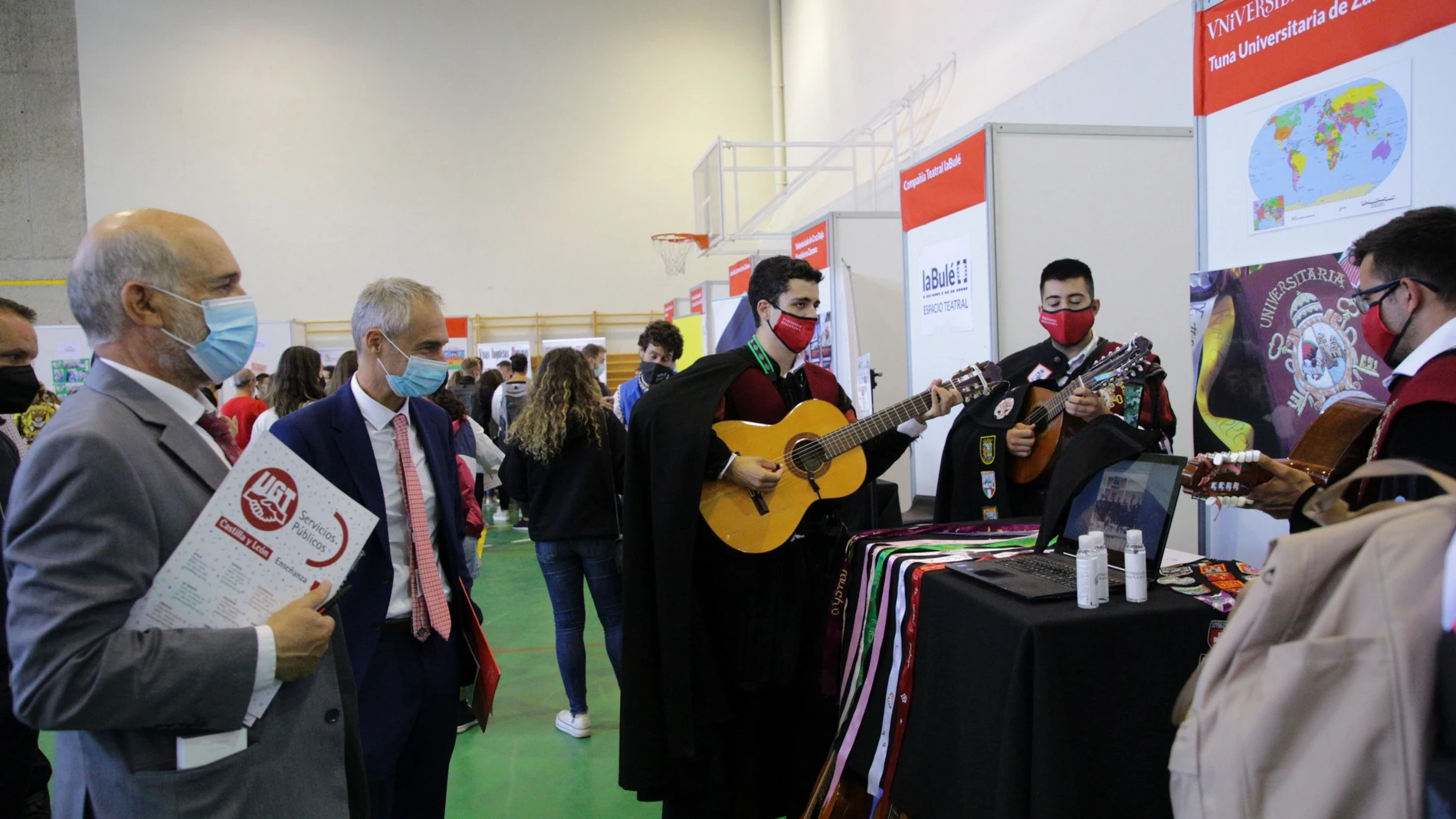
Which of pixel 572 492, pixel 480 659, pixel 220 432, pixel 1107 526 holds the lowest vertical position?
pixel 480 659

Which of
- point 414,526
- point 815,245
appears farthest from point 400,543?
point 815,245

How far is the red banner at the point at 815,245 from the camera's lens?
550 centimetres

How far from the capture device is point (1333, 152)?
1985 millimetres

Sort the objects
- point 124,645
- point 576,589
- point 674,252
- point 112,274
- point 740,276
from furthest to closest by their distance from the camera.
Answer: point 674,252, point 740,276, point 576,589, point 112,274, point 124,645

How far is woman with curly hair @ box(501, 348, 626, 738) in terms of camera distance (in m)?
3.51

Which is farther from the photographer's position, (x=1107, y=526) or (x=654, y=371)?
(x=654, y=371)

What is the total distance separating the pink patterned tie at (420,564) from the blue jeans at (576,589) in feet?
4.96

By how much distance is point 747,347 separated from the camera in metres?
2.64

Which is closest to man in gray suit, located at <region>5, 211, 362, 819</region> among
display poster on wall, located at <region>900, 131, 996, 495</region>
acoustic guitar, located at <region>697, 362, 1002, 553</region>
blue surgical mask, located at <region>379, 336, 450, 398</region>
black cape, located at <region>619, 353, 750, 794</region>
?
blue surgical mask, located at <region>379, 336, 450, 398</region>

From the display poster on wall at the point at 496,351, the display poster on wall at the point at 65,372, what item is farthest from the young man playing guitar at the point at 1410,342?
the display poster on wall at the point at 65,372

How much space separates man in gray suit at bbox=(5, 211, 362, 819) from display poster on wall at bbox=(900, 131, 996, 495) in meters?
2.89

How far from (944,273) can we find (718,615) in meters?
2.18

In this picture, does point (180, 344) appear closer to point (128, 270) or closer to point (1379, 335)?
point (128, 270)

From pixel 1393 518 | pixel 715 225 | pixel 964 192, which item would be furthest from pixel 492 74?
pixel 1393 518
